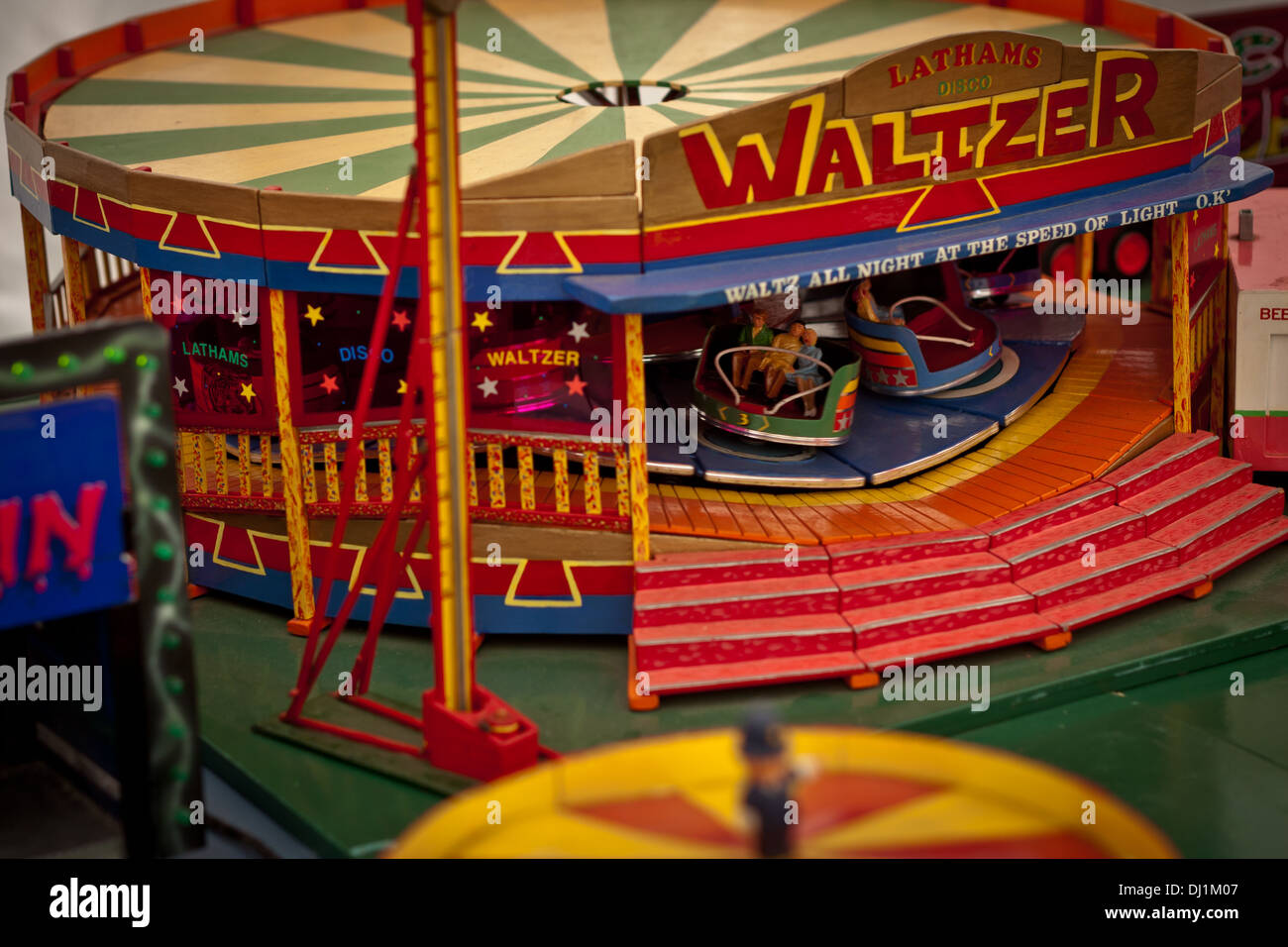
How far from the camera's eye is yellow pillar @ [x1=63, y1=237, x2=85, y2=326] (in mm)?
8516

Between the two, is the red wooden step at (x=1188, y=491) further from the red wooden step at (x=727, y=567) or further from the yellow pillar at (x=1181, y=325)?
the red wooden step at (x=727, y=567)

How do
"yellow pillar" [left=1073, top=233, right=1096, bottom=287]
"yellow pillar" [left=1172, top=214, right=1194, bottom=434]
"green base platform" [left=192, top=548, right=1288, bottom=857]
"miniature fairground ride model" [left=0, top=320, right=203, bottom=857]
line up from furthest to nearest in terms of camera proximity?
1. "yellow pillar" [left=1073, top=233, right=1096, bottom=287]
2. "yellow pillar" [left=1172, top=214, right=1194, bottom=434]
3. "green base platform" [left=192, top=548, right=1288, bottom=857]
4. "miniature fairground ride model" [left=0, top=320, right=203, bottom=857]

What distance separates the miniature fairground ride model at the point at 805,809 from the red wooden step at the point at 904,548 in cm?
293

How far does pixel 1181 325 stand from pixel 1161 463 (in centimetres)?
77

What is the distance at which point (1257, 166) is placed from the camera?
27.6 ft

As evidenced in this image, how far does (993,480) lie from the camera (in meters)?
8.13

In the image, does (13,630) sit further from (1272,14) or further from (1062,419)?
(1272,14)

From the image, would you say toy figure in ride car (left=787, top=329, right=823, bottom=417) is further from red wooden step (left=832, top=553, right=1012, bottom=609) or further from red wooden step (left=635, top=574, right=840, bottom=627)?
red wooden step (left=635, top=574, right=840, bottom=627)

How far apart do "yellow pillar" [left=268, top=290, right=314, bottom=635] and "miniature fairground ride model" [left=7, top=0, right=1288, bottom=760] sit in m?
0.02

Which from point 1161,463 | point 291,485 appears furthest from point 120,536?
point 1161,463

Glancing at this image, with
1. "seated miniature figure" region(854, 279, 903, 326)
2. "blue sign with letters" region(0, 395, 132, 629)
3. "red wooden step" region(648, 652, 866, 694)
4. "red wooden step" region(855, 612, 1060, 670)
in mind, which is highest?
"seated miniature figure" region(854, 279, 903, 326)

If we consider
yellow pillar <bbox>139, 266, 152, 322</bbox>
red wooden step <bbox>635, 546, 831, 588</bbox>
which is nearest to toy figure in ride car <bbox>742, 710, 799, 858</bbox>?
red wooden step <bbox>635, 546, 831, 588</bbox>

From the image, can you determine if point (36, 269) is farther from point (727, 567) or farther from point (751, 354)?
point (727, 567)
